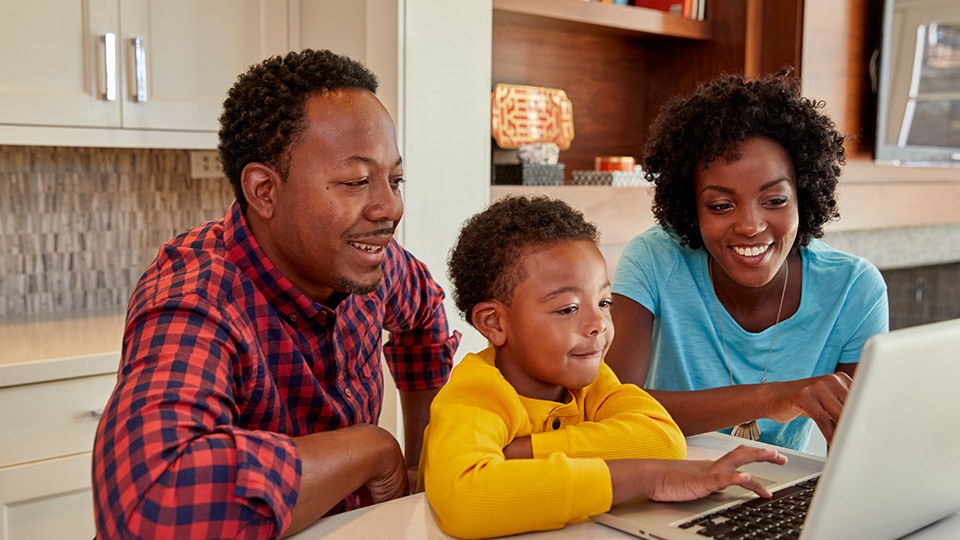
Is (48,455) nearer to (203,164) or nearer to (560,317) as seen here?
(203,164)

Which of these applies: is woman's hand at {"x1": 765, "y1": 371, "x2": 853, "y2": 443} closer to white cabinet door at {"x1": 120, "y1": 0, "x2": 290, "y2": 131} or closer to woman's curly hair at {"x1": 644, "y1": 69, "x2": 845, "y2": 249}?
woman's curly hair at {"x1": 644, "y1": 69, "x2": 845, "y2": 249}

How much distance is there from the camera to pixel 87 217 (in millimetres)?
2484

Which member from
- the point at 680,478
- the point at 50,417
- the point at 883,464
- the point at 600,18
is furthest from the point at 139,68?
the point at 883,464

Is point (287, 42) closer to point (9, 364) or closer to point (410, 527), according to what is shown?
point (9, 364)

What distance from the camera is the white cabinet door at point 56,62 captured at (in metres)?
2.04

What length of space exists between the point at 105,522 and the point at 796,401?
0.87 meters

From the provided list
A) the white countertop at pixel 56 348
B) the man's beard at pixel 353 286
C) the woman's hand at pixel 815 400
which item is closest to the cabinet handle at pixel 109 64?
the white countertop at pixel 56 348

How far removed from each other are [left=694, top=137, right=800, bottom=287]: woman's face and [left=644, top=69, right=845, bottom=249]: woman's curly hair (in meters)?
0.03

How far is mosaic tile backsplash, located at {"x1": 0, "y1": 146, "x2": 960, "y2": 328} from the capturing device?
2377mm

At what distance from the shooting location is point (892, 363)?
73 cm

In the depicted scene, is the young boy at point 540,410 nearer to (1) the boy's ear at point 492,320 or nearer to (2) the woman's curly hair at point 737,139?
(1) the boy's ear at point 492,320

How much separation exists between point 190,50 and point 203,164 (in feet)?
1.32

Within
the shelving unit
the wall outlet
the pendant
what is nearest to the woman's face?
the pendant

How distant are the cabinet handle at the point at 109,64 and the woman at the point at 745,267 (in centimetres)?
129
